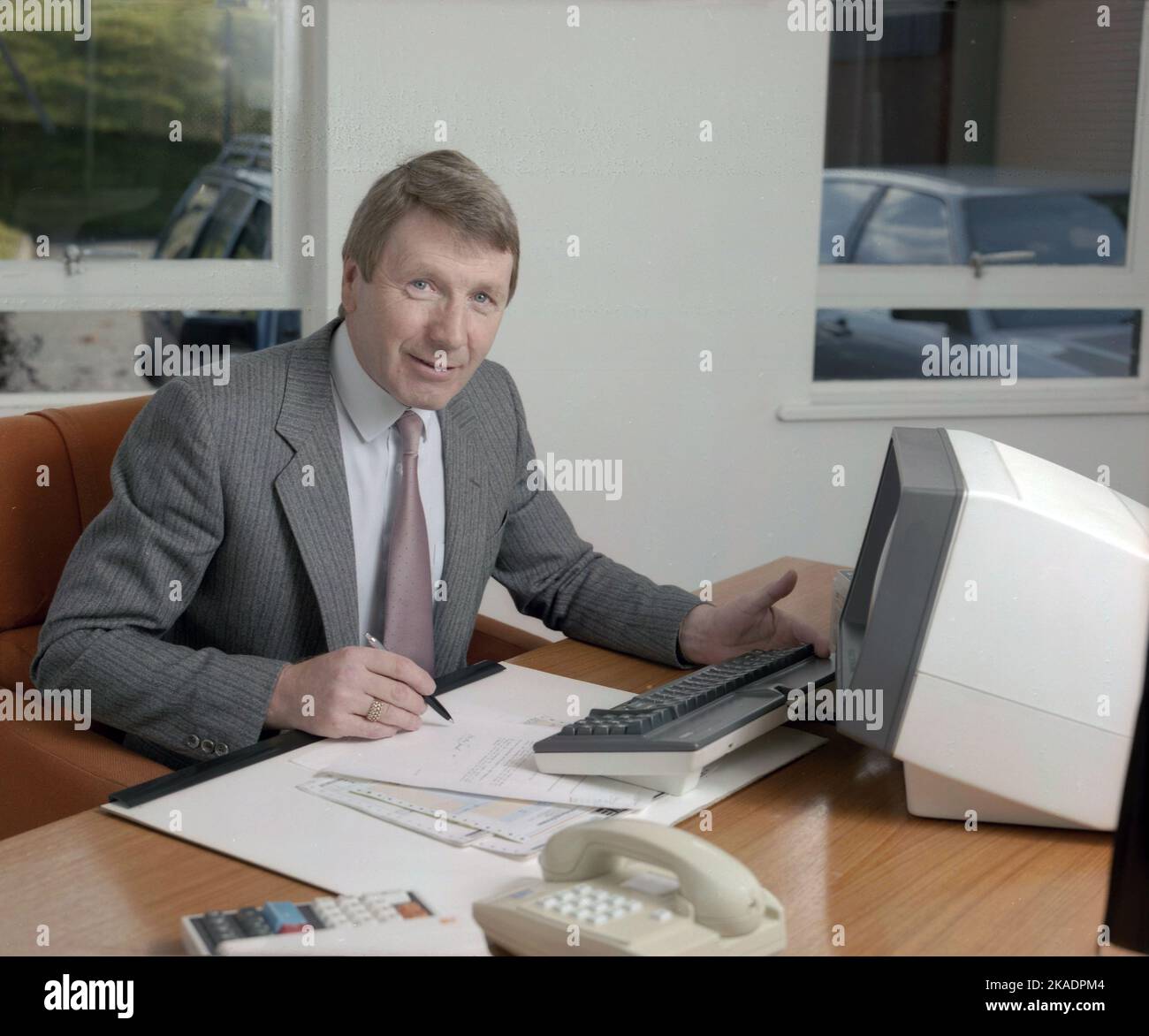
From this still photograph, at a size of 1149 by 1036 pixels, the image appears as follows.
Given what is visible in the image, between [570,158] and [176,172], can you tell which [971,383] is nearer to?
[570,158]

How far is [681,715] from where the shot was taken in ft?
4.41

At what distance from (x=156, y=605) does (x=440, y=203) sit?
1.83 ft

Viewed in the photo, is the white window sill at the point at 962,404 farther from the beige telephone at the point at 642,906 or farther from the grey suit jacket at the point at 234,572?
the beige telephone at the point at 642,906

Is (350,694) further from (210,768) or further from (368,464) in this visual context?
(368,464)

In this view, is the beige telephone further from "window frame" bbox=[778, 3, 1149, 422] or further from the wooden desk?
"window frame" bbox=[778, 3, 1149, 422]

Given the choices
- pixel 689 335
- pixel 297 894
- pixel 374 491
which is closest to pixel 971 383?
pixel 689 335

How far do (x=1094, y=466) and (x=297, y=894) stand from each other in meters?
3.35

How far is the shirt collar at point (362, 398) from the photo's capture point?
1.70 m

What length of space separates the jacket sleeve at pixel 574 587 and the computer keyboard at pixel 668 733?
298 mm

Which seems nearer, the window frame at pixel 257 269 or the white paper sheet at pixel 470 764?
the white paper sheet at pixel 470 764

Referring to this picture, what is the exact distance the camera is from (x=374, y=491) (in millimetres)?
1721

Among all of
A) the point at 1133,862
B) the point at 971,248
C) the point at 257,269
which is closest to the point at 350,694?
the point at 1133,862

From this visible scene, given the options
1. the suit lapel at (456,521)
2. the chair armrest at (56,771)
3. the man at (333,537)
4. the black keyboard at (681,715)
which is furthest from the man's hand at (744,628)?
the chair armrest at (56,771)

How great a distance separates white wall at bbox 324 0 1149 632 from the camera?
3127mm
